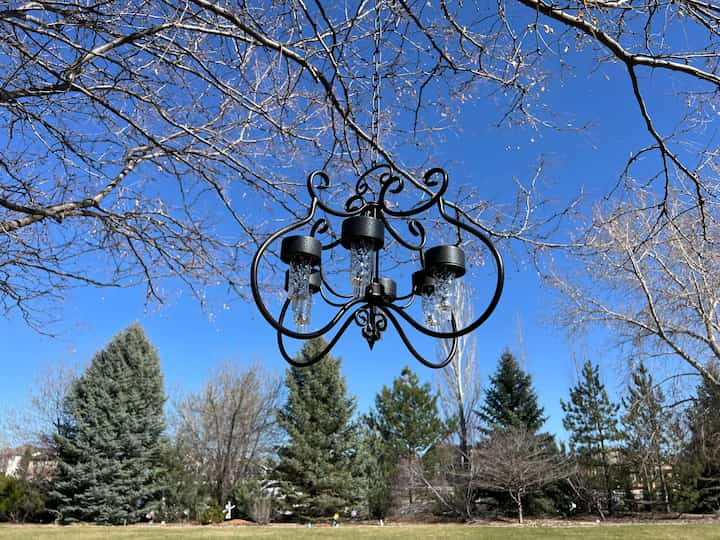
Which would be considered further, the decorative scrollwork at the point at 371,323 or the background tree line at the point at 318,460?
the background tree line at the point at 318,460

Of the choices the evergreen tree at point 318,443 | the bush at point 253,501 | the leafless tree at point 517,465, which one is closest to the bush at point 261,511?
the bush at point 253,501

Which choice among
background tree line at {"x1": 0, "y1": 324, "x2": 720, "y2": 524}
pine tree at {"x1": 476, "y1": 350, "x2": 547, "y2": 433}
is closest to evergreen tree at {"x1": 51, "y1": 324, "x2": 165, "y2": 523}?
background tree line at {"x1": 0, "y1": 324, "x2": 720, "y2": 524}

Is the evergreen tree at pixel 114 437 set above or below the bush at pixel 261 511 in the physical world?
above

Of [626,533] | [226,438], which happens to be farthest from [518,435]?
[226,438]

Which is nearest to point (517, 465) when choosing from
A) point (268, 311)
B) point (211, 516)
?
point (211, 516)

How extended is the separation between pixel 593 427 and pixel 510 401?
253cm

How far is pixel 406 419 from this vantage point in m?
18.1

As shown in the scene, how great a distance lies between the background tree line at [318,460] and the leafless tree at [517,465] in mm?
48

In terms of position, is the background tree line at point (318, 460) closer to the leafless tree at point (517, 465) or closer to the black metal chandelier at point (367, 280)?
the leafless tree at point (517, 465)

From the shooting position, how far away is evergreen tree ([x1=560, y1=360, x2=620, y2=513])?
14562 millimetres

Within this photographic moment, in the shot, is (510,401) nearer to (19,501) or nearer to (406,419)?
(406,419)

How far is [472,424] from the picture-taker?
1509 cm

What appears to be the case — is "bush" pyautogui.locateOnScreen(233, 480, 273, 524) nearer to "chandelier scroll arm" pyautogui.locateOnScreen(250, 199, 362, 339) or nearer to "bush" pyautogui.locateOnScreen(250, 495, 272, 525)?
"bush" pyautogui.locateOnScreen(250, 495, 272, 525)

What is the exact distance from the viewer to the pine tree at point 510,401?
50.8 feet
